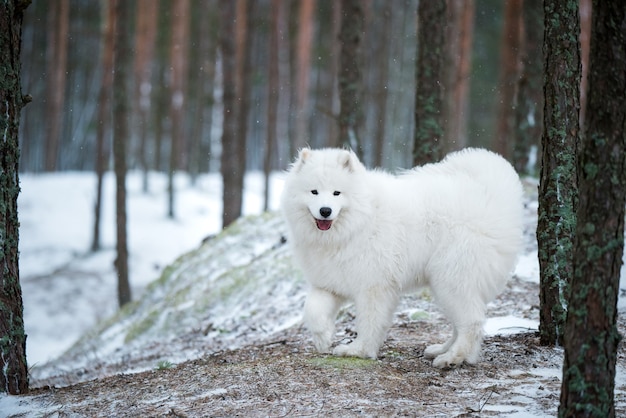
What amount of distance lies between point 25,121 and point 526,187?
25063 millimetres

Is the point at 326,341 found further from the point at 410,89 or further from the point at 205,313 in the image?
the point at 410,89

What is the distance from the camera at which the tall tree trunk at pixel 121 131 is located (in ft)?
42.8

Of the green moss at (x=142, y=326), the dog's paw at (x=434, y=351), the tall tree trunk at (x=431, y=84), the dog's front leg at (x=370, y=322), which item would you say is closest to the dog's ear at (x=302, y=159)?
the dog's front leg at (x=370, y=322)

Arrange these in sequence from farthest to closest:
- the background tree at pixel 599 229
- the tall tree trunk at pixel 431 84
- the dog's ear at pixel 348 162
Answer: the tall tree trunk at pixel 431 84, the dog's ear at pixel 348 162, the background tree at pixel 599 229

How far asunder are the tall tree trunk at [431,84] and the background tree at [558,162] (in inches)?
121

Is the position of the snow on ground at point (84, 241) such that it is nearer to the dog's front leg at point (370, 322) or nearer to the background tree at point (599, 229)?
the dog's front leg at point (370, 322)

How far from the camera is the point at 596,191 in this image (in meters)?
3.23

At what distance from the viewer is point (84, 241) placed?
67.3 feet

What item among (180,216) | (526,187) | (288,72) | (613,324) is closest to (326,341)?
(613,324)

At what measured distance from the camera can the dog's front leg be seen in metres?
5.24

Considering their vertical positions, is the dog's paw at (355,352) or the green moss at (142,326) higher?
the dog's paw at (355,352)

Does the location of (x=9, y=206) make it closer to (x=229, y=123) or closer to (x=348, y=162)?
(x=348, y=162)

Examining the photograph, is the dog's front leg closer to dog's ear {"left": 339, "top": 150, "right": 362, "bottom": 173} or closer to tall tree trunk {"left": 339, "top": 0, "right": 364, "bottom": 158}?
dog's ear {"left": 339, "top": 150, "right": 362, "bottom": 173}

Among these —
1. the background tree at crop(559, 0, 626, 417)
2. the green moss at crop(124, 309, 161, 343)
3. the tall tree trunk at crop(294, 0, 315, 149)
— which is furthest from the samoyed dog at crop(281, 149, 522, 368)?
the tall tree trunk at crop(294, 0, 315, 149)
